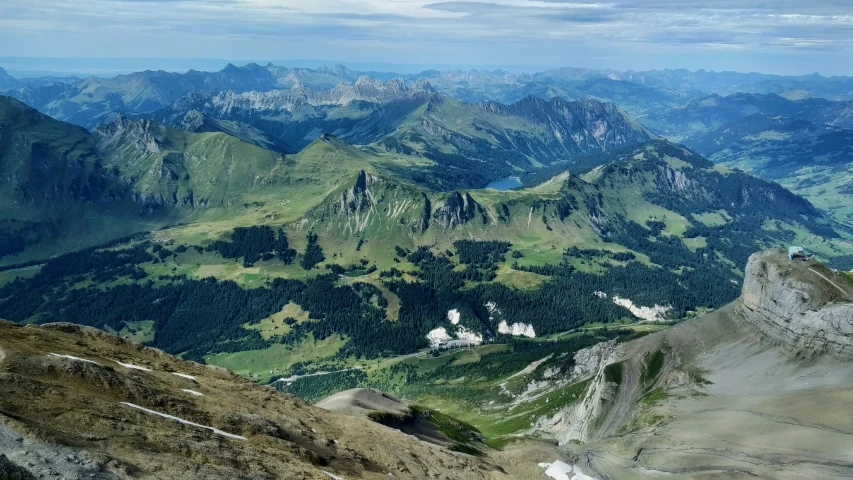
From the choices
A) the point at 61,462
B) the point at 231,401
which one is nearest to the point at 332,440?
the point at 231,401

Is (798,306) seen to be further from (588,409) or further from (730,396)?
(588,409)

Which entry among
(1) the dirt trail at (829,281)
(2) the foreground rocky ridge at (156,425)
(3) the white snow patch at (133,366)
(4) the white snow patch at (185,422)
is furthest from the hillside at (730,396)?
(4) the white snow patch at (185,422)

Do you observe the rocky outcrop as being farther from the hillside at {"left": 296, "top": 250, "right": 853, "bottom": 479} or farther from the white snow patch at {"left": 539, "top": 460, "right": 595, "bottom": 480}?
the white snow patch at {"left": 539, "top": 460, "right": 595, "bottom": 480}

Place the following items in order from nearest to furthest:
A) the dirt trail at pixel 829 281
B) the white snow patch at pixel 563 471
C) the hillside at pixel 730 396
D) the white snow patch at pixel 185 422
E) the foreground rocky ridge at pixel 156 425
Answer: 1. the foreground rocky ridge at pixel 156 425
2. the white snow patch at pixel 185 422
3. the white snow patch at pixel 563 471
4. the hillside at pixel 730 396
5. the dirt trail at pixel 829 281

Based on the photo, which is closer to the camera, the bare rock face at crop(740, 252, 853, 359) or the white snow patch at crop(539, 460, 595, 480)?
the white snow patch at crop(539, 460, 595, 480)

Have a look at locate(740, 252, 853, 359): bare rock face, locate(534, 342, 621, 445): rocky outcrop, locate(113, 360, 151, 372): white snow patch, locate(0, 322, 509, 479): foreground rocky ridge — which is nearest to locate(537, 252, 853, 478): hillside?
locate(740, 252, 853, 359): bare rock face

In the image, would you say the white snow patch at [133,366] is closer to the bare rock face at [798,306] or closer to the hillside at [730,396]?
the hillside at [730,396]
